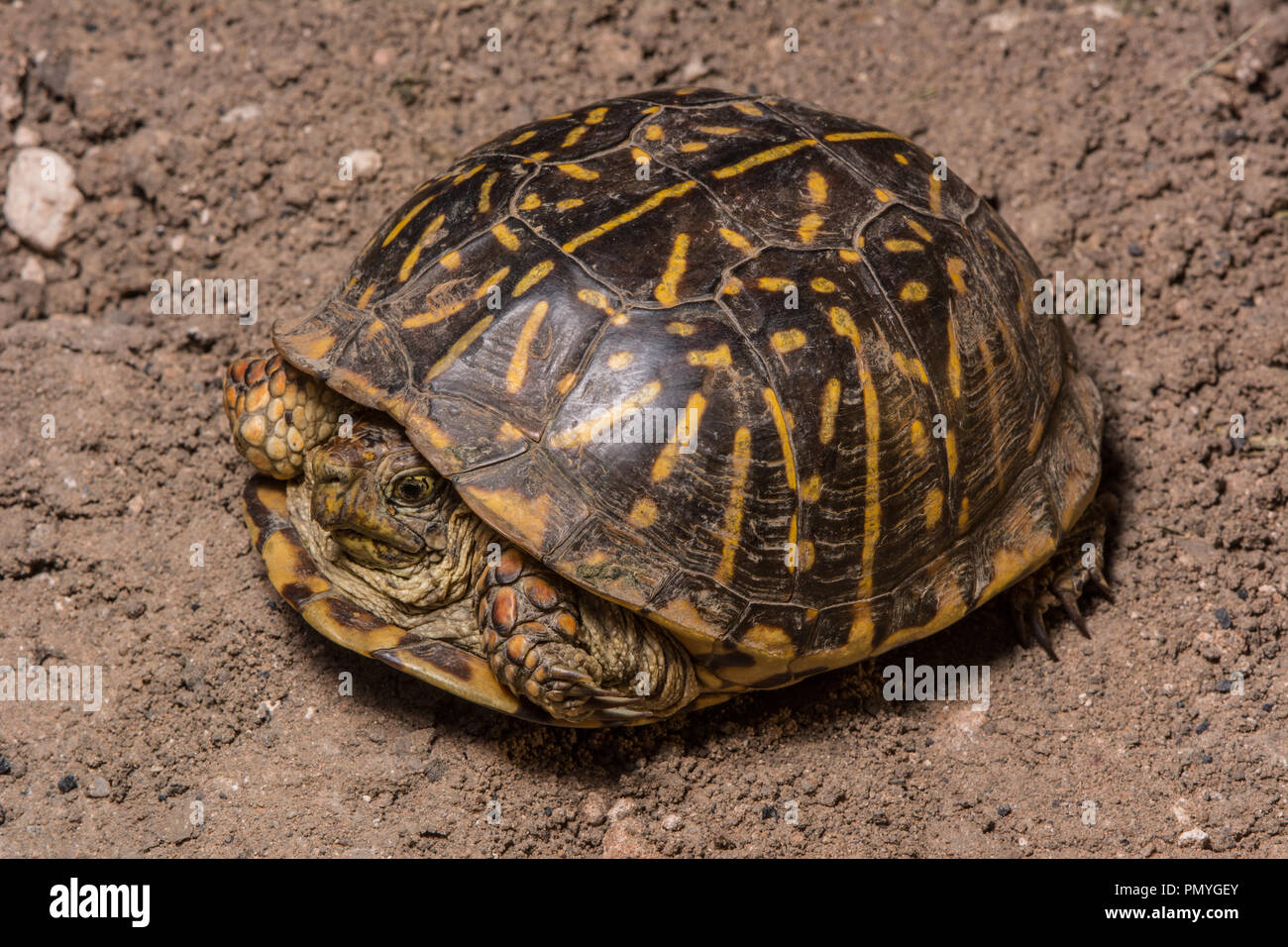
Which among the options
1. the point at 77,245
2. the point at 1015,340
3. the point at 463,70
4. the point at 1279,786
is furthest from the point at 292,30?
the point at 1279,786

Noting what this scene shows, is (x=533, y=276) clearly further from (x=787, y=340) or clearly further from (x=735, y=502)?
(x=735, y=502)

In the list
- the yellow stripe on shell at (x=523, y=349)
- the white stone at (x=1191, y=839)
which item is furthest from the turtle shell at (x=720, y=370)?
the white stone at (x=1191, y=839)

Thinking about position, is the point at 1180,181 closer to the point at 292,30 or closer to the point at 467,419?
the point at 467,419

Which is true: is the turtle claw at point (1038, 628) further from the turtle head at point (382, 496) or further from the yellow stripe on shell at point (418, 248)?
the yellow stripe on shell at point (418, 248)

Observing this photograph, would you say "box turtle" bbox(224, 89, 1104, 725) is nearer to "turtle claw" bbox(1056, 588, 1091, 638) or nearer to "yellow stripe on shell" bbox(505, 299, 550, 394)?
"yellow stripe on shell" bbox(505, 299, 550, 394)

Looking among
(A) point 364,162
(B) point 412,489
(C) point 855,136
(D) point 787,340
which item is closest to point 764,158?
(C) point 855,136
